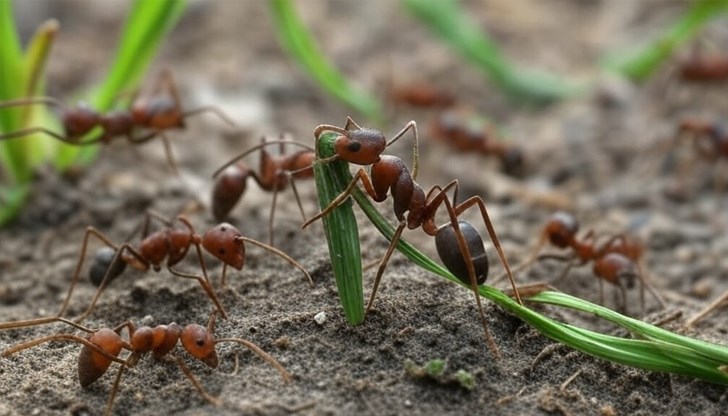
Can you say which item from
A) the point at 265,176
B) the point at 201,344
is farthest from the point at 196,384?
the point at 265,176

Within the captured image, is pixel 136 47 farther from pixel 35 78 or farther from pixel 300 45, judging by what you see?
pixel 300 45

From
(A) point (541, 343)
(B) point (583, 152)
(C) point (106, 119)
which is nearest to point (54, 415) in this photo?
(A) point (541, 343)

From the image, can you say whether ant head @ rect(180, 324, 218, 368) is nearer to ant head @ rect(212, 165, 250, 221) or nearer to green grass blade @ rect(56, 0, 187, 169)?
ant head @ rect(212, 165, 250, 221)

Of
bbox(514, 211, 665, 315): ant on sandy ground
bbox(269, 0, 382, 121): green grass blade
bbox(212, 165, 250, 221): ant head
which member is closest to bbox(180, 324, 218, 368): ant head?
bbox(212, 165, 250, 221): ant head

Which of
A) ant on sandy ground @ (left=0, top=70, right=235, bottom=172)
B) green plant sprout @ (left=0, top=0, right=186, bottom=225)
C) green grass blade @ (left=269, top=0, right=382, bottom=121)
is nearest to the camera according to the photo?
green plant sprout @ (left=0, top=0, right=186, bottom=225)

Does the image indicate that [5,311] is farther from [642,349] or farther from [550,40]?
[550,40]
